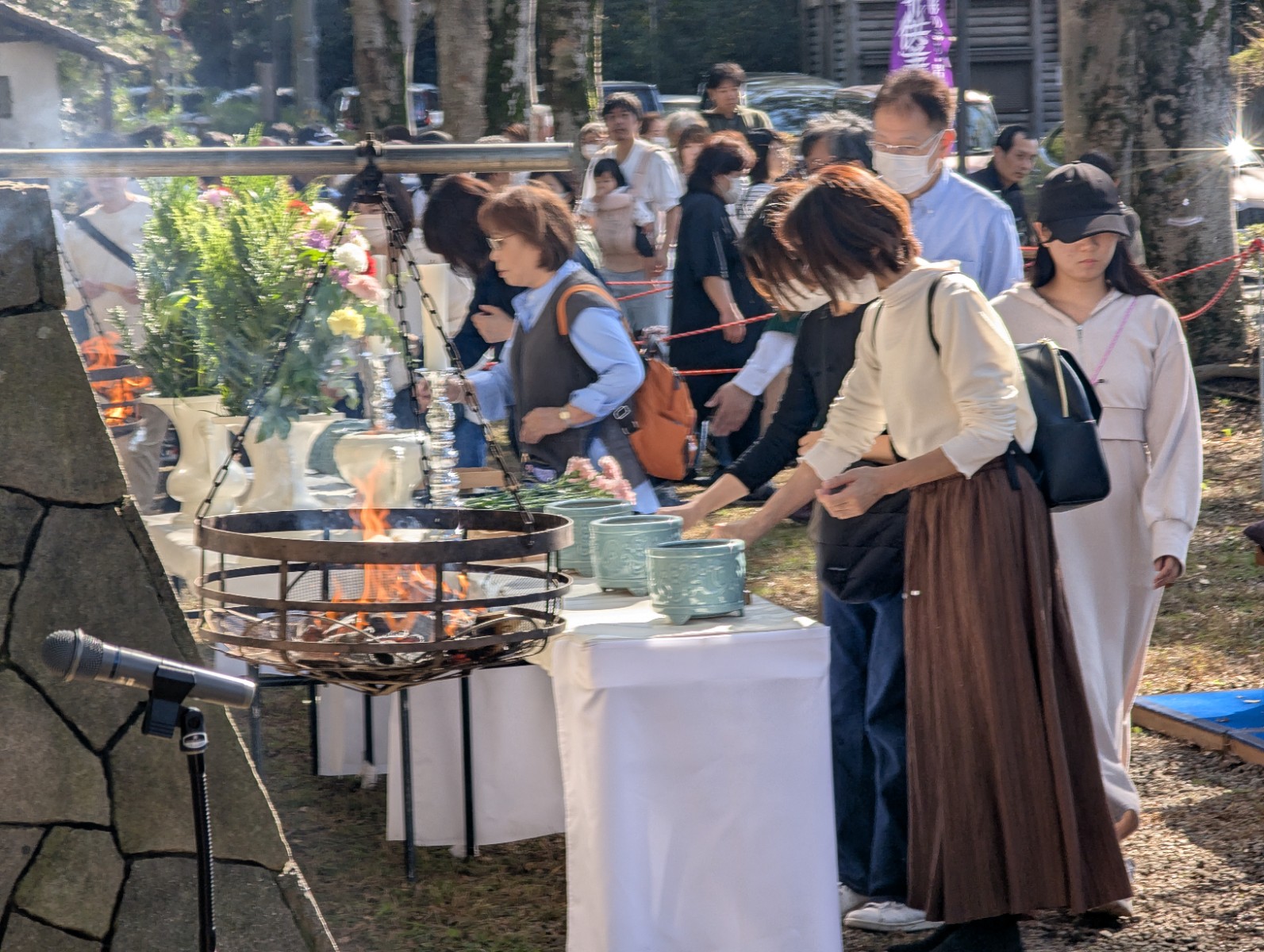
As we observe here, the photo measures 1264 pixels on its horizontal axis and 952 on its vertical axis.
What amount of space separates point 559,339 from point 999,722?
2.00 metres

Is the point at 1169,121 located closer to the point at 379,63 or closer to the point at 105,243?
the point at 105,243

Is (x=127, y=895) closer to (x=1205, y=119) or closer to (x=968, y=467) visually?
(x=968, y=467)

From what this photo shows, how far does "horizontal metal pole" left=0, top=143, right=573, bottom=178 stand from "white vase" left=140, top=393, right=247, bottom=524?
1778mm

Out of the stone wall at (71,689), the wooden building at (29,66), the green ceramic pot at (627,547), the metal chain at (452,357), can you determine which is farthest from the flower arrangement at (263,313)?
the wooden building at (29,66)

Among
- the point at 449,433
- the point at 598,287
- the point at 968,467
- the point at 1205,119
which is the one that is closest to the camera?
the point at 968,467

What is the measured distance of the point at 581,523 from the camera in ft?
12.8

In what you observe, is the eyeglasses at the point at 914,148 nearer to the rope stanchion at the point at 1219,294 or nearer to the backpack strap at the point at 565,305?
the backpack strap at the point at 565,305

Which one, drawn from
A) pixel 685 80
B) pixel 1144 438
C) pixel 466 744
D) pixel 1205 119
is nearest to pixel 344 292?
pixel 466 744

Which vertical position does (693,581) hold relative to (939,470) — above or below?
below

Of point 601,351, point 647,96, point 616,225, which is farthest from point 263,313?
point 647,96

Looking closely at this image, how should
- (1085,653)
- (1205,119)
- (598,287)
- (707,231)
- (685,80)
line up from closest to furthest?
(1085,653) → (598,287) → (707,231) → (1205,119) → (685,80)

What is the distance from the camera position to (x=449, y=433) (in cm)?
455

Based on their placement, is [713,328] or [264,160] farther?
[713,328]

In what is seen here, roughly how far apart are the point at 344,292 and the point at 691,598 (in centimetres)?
207
